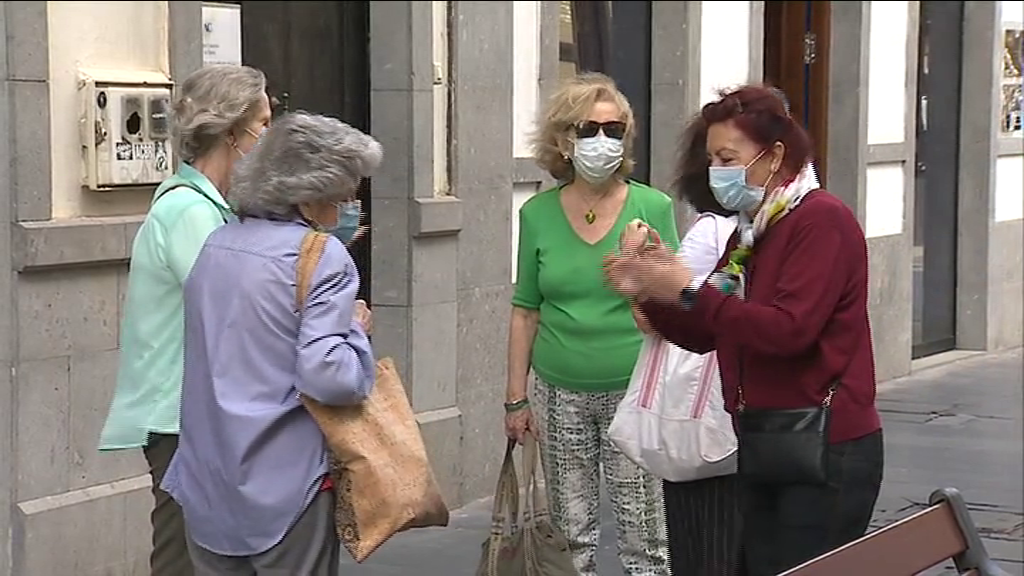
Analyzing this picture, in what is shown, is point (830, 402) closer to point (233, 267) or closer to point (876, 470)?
point (876, 470)

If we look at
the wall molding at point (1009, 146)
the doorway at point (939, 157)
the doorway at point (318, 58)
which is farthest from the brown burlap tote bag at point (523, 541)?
the wall molding at point (1009, 146)

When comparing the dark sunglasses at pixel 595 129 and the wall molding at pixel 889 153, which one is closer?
the dark sunglasses at pixel 595 129

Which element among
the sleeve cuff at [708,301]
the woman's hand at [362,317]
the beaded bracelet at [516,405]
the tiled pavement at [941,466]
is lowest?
the tiled pavement at [941,466]

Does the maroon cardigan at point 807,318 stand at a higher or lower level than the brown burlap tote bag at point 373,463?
higher

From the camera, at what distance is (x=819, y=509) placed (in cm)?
421

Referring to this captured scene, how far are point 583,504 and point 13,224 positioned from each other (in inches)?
81.9

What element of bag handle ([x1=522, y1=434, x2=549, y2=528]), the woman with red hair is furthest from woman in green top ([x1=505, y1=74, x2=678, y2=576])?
the woman with red hair

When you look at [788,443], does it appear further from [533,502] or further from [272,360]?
[533,502]

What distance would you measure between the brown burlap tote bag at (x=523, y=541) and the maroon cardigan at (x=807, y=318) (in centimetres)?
141

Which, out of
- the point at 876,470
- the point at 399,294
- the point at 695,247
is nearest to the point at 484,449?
the point at 399,294

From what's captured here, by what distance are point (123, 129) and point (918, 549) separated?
12.4ft

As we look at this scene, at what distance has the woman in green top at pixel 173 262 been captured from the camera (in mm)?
4617

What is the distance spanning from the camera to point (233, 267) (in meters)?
3.99

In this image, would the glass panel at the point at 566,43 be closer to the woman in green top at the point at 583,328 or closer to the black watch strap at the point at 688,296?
the woman in green top at the point at 583,328
